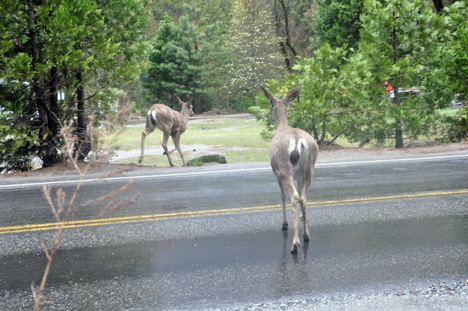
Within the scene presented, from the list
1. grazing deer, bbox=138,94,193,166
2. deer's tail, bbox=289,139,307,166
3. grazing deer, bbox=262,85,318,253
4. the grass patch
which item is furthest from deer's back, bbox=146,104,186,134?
deer's tail, bbox=289,139,307,166

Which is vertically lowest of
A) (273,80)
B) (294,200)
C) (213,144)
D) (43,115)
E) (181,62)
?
(213,144)

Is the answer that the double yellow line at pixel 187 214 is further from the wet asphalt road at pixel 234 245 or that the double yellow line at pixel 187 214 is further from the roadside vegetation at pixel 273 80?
the roadside vegetation at pixel 273 80

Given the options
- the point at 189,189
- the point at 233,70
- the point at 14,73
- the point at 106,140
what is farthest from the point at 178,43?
the point at 106,140

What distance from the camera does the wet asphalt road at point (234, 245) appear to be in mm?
5070

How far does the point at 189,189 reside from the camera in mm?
10562

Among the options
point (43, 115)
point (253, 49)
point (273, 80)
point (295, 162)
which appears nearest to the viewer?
point (295, 162)

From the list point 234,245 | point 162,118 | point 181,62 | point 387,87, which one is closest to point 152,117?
point 162,118

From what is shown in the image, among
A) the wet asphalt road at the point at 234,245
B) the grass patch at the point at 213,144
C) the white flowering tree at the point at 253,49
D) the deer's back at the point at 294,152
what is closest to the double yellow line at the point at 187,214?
the wet asphalt road at the point at 234,245

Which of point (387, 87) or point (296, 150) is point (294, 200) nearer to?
point (296, 150)

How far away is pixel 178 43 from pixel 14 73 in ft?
121

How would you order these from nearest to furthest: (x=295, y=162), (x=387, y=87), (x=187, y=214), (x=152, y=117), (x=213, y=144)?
(x=295, y=162), (x=187, y=214), (x=152, y=117), (x=387, y=87), (x=213, y=144)

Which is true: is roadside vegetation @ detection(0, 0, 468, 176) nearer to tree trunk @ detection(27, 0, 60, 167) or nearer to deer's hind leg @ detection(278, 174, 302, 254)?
tree trunk @ detection(27, 0, 60, 167)

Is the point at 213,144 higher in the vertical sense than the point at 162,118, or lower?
lower

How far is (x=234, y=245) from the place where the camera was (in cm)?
653
